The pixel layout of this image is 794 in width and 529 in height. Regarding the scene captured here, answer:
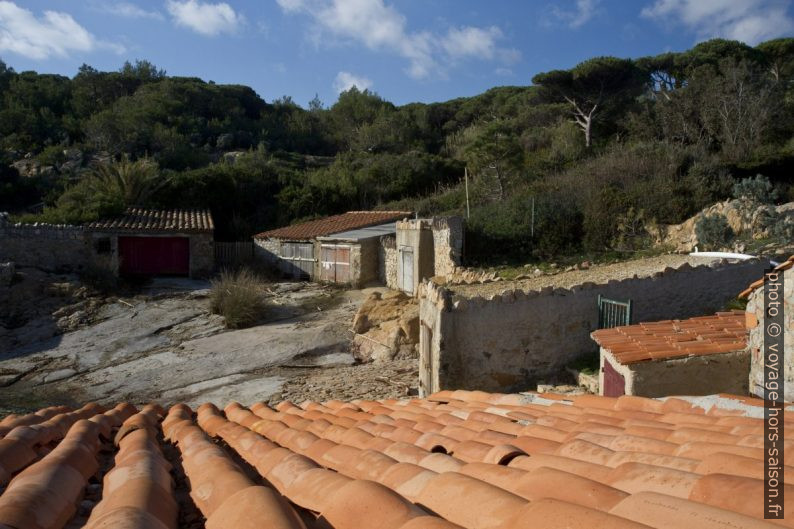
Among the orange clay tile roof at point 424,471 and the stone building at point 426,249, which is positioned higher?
the stone building at point 426,249

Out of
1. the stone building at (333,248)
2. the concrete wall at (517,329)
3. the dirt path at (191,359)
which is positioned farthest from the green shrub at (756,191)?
the stone building at (333,248)

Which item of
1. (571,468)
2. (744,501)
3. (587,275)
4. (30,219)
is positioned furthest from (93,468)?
(30,219)

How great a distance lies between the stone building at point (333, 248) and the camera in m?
20.4

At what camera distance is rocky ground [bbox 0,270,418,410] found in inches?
449

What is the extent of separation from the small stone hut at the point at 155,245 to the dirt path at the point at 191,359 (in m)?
4.62

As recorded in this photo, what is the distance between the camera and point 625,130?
29547 mm

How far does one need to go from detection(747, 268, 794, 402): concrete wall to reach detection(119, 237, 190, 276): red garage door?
71.1 ft

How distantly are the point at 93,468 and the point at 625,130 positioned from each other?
30.8 metres

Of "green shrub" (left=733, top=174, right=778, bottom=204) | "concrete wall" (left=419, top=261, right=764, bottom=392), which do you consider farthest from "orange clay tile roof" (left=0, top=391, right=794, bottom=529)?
"green shrub" (left=733, top=174, right=778, bottom=204)

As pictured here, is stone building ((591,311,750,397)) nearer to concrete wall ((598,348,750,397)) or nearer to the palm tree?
concrete wall ((598,348,750,397))

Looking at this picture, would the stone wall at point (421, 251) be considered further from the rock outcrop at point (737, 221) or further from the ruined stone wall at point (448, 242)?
the rock outcrop at point (737, 221)

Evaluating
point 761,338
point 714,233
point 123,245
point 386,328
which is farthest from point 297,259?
point 761,338

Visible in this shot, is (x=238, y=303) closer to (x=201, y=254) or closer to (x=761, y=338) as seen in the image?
(x=201, y=254)

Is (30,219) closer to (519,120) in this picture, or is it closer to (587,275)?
(587,275)
